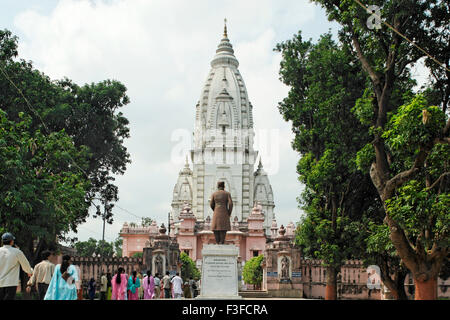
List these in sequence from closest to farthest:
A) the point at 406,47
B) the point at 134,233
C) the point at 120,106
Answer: the point at 406,47, the point at 120,106, the point at 134,233

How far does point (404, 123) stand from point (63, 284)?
888cm

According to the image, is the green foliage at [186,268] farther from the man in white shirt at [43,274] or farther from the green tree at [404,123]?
the man in white shirt at [43,274]

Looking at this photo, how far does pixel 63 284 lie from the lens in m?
8.30

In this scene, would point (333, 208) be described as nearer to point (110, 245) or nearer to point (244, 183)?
point (244, 183)

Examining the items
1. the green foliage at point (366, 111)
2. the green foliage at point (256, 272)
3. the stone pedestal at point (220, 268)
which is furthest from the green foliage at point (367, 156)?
the green foliage at point (256, 272)

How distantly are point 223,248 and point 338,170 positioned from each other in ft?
26.7

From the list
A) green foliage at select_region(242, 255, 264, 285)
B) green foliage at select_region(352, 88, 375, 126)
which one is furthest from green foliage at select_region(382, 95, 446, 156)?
green foliage at select_region(242, 255, 264, 285)

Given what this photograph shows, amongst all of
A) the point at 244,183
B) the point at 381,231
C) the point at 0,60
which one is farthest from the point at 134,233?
the point at 381,231

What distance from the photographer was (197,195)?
61844 millimetres

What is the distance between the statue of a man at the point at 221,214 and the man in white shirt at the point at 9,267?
7.04 meters

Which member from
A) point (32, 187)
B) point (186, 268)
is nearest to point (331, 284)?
point (32, 187)

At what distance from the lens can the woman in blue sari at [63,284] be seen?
8250mm
